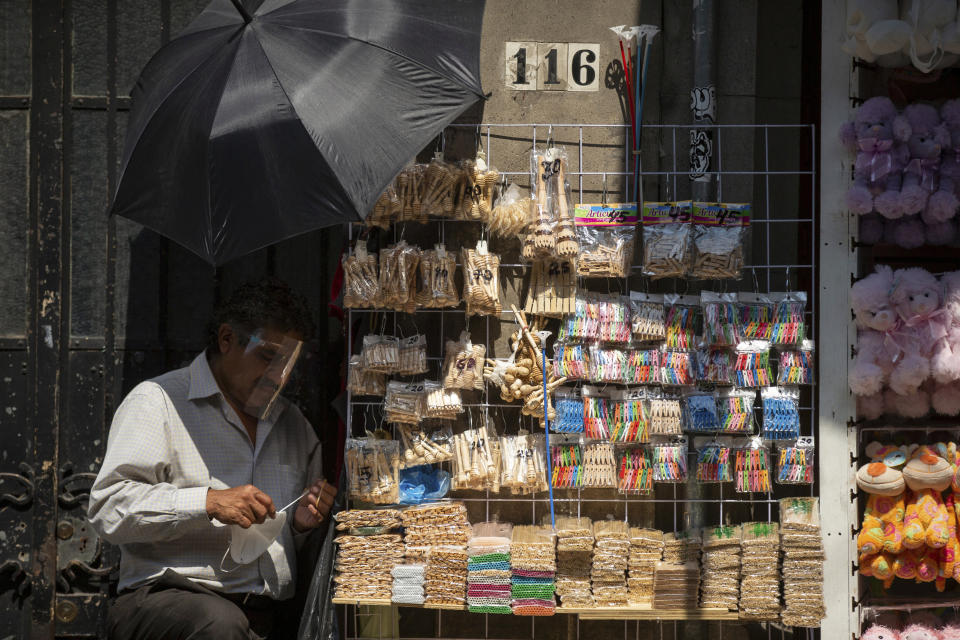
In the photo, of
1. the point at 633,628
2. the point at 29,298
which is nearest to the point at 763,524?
the point at 633,628

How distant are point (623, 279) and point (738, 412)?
676 mm

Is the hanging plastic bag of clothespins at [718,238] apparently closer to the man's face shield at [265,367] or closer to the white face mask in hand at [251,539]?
the man's face shield at [265,367]

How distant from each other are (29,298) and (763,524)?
2.96m

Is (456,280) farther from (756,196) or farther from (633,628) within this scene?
(633,628)

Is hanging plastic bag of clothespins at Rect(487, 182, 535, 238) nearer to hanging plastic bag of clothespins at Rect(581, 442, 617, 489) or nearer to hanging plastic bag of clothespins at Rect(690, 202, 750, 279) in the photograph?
hanging plastic bag of clothespins at Rect(690, 202, 750, 279)

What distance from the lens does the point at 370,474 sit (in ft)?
11.5

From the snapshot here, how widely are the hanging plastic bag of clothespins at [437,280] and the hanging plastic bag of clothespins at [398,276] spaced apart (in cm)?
3

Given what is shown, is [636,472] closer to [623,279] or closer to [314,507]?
[623,279]

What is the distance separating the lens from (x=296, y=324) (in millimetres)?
3451

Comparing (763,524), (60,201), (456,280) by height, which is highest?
(60,201)

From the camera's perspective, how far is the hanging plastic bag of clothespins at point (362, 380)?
354cm

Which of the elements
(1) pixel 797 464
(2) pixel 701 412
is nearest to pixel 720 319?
(2) pixel 701 412

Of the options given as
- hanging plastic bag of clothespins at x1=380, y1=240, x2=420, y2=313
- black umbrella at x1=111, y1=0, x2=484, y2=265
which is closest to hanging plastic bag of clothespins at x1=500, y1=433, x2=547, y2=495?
hanging plastic bag of clothespins at x1=380, y1=240, x2=420, y2=313

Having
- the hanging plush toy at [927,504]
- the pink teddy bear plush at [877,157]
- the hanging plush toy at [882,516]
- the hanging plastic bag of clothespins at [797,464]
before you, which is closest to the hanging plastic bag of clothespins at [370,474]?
the hanging plastic bag of clothespins at [797,464]
